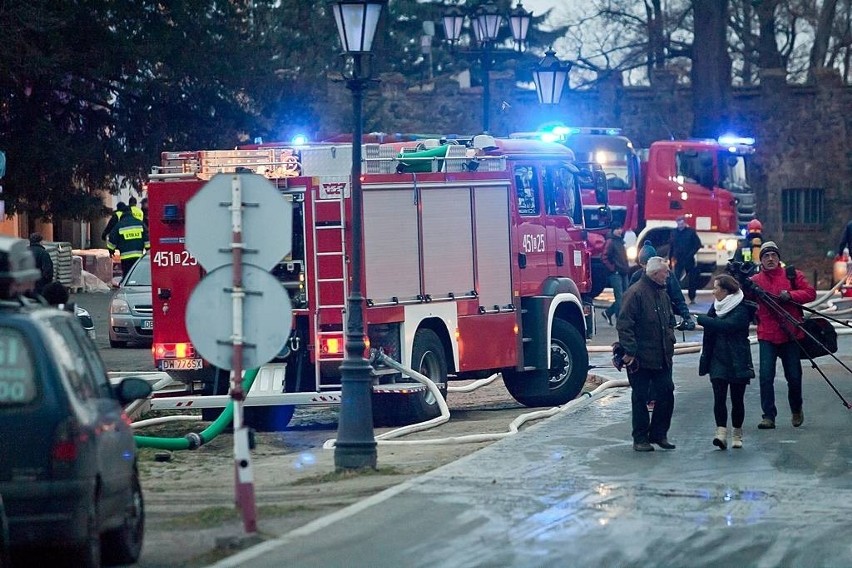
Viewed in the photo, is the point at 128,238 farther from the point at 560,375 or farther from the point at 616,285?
the point at 560,375

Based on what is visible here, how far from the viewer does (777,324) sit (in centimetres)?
1515

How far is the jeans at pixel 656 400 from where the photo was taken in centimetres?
1393

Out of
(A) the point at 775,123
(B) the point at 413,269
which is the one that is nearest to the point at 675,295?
(B) the point at 413,269

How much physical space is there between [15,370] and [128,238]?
20.0m

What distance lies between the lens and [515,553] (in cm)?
942

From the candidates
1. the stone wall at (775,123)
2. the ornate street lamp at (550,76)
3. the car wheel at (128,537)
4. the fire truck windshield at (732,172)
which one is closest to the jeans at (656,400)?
the car wheel at (128,537)

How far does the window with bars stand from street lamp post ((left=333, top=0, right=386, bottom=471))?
35.3 meters

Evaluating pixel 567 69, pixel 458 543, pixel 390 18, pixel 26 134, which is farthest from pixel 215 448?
pixel 390 18

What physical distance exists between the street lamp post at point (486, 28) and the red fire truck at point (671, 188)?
33.1 ft

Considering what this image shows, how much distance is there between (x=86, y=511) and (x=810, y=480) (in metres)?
5.97

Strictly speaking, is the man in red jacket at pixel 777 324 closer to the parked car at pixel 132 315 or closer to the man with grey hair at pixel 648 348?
the man with grey hair at pixel 648 348

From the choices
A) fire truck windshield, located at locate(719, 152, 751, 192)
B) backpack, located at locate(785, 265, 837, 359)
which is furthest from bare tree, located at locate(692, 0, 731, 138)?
backpack, located at locate(785, 265, 837, 359)

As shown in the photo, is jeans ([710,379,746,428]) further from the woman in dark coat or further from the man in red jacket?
the man in red jacket

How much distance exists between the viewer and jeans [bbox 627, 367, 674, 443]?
13930 mm
